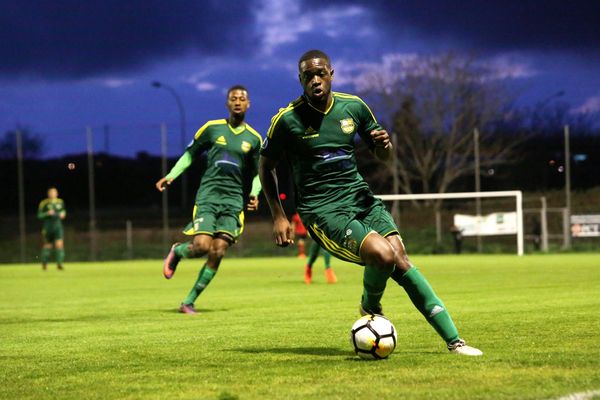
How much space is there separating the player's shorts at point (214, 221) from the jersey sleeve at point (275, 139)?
4.88 metres

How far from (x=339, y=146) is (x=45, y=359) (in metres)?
2.81

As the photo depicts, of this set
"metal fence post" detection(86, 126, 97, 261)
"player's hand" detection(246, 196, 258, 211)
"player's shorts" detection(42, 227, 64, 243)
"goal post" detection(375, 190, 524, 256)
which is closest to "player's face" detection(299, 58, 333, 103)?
"player's hand" detection(246, 196, 258, 211)

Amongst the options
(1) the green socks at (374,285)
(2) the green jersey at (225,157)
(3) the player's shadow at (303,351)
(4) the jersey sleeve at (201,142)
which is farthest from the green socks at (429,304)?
(4) the jersey sleeve at (201,142)

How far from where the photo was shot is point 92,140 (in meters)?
45.9

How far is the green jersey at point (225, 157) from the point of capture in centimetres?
1280

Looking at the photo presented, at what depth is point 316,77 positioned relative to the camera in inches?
291

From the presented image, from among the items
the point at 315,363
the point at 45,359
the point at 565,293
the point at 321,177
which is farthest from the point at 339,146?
the point at 565,293

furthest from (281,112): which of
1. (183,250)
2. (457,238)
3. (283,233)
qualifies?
(457,238)

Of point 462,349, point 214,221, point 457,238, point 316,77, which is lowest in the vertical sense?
point 457,238

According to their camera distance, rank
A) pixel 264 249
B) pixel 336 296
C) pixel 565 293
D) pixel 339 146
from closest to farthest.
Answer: pixel 339 146, pixel 565 293, pixel 336 296, pixel 264 249

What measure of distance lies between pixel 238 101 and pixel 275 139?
16.2 ft

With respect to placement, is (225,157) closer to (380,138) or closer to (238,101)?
(238,101)

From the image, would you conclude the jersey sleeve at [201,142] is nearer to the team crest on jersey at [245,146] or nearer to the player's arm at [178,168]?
the player's arm at [178,168]

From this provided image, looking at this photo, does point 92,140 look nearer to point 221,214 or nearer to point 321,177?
point 221,214
